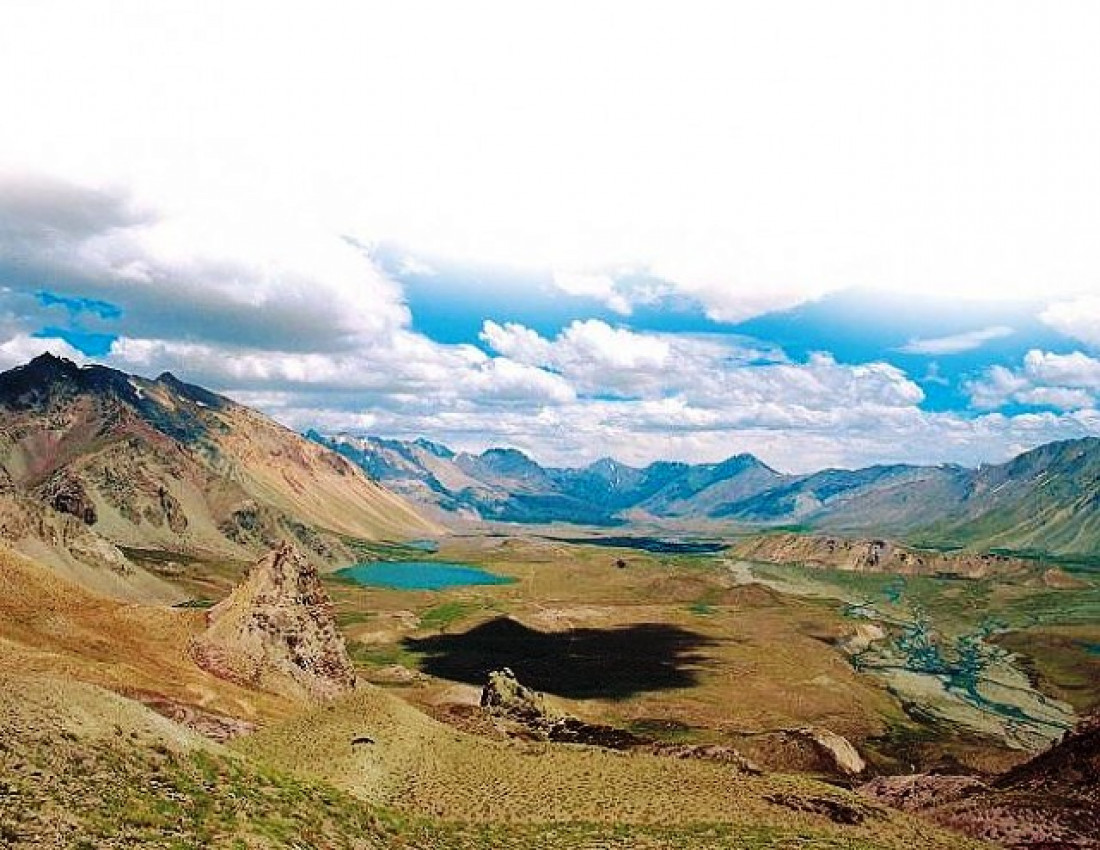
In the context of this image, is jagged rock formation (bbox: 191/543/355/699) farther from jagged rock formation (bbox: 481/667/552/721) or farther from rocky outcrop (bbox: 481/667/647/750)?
rocky outcrop (bbox: 481/667/647/750)

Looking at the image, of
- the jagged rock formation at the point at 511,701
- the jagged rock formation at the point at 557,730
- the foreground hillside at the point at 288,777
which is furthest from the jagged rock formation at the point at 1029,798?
the jagged rock formation at the point at 511,701

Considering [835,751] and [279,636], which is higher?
[279,636]

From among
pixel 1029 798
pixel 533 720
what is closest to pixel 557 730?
pixel 533 720

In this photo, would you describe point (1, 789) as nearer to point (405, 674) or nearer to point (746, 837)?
point (746, 837)

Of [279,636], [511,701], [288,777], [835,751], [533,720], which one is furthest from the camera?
[835,751]

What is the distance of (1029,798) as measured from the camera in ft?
213

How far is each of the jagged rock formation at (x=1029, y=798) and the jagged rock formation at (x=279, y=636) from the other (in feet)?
202

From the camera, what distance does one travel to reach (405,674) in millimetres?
197750

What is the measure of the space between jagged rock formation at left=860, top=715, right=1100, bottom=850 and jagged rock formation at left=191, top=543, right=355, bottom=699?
6160cm

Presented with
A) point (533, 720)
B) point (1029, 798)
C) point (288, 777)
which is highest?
point (288, 777)

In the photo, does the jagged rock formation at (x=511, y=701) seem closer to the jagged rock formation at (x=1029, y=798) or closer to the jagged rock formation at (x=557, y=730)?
the jagged rock formation at (x=557, y=730)

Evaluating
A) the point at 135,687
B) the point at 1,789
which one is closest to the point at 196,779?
the point at 1,789

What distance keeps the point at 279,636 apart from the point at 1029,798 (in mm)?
77245

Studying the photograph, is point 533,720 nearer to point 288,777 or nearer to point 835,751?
point 835,751
